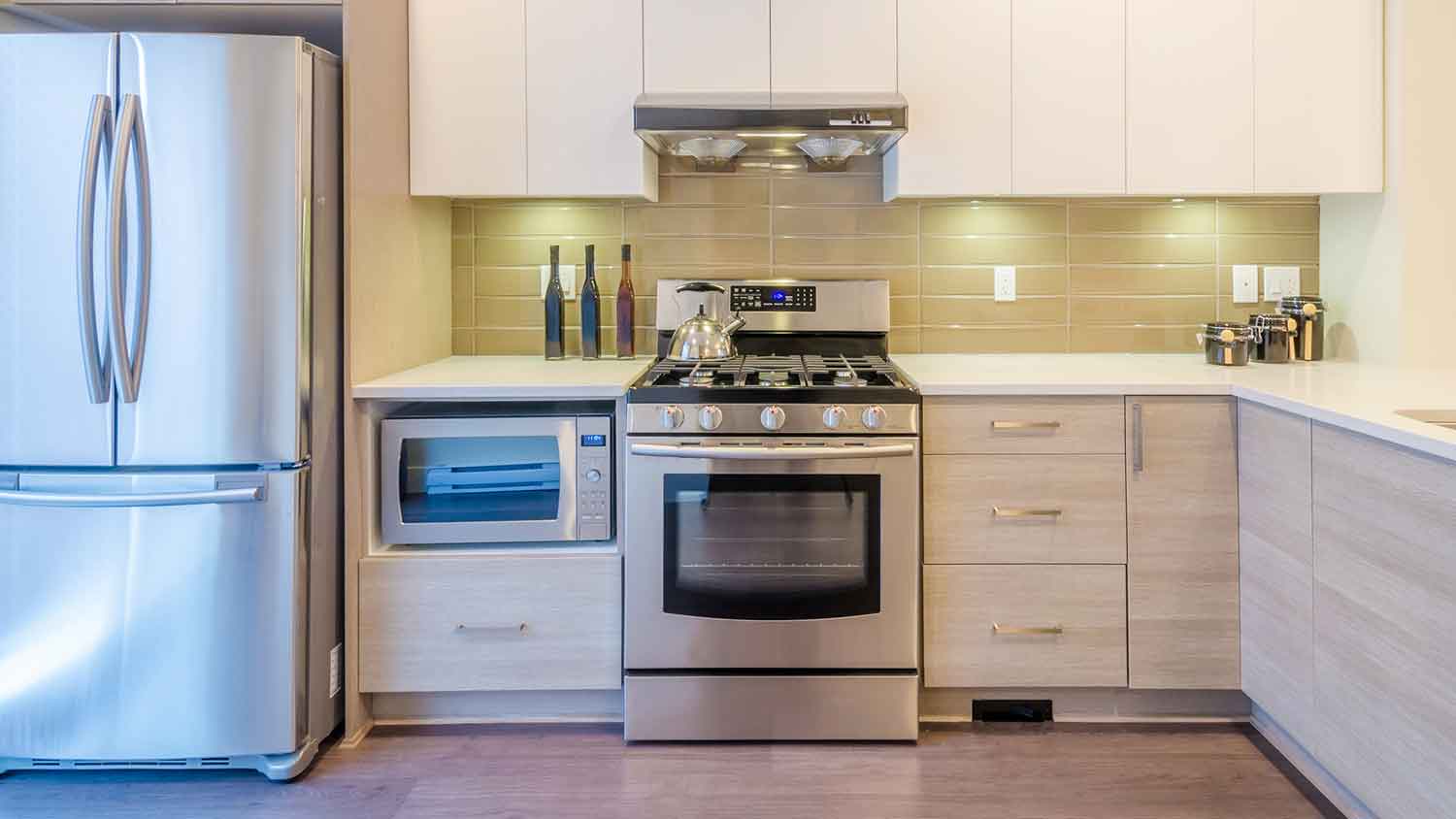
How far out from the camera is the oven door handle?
2.45 metres

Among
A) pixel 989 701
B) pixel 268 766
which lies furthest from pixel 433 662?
pixel 989 701

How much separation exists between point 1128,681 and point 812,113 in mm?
1564

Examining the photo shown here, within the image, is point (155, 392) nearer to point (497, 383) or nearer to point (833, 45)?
point (497, 383)

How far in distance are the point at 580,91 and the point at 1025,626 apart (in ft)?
5.81

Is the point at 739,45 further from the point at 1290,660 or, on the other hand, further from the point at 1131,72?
the point at 1290,660

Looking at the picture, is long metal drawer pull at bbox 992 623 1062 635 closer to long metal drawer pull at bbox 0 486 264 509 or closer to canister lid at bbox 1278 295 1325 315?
canister lid at bbox 1278 295 1325 315

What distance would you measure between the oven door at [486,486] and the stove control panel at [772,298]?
804mm

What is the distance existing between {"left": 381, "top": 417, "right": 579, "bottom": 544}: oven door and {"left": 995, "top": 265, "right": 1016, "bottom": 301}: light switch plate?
4.60 ft

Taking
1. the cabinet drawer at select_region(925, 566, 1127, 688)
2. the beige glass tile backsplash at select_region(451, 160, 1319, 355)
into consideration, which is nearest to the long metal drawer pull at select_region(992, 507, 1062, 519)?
the cabinet drawer at select_region(925, 566, 1127, 688)

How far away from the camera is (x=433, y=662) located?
254 centimetres

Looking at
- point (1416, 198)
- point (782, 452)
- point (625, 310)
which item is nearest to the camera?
point (782, 452)

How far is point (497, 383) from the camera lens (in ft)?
8.26

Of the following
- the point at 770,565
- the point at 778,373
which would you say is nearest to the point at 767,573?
the point at 770,565

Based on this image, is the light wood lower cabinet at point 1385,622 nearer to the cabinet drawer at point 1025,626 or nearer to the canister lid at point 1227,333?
the cabinet drawer at point 1025,626
